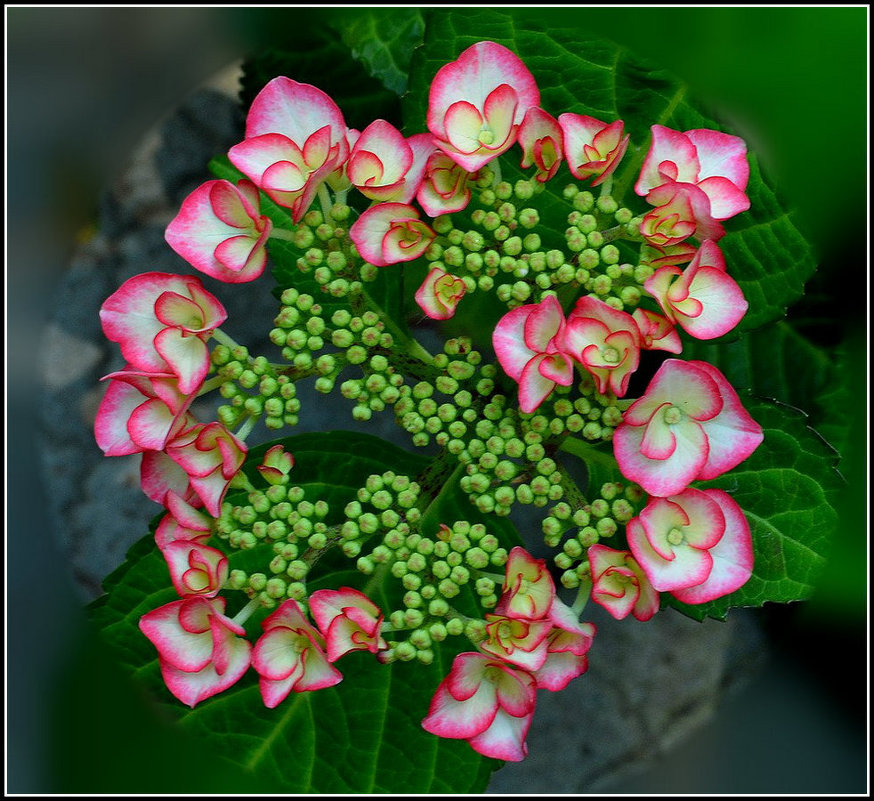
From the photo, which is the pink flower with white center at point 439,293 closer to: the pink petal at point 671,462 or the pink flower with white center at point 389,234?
the pink flower with white center at point 389,234

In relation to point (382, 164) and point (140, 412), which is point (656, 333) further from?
point (140, 412)

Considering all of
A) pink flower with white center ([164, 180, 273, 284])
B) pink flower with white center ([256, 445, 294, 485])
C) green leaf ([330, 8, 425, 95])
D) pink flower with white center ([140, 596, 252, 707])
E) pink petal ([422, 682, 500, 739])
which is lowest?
pink flower with white center ([140, 596, 252, 707])

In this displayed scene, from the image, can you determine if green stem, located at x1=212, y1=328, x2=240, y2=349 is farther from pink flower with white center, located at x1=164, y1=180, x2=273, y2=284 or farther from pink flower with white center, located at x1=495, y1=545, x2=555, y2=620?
pink flower with white center, located at x1=495, y1=545, x2=555, y2=620

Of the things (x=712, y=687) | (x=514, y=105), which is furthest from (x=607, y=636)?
(x=514, y=105)

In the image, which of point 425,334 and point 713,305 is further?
point 425,334

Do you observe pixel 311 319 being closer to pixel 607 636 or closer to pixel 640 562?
pixel 640 562

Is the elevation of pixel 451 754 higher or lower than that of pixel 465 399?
lower

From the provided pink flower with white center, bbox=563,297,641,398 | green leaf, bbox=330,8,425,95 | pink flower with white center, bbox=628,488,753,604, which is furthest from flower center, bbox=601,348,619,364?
green leaf, bbox=330,8,425,95
